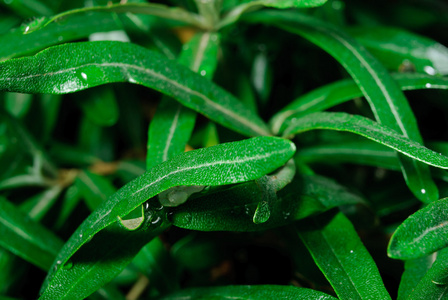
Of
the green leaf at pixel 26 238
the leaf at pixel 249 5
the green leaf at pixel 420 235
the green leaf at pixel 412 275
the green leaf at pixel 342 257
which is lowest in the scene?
the green leaf at pixel 26 238

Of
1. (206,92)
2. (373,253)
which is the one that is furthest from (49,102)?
(373,253)

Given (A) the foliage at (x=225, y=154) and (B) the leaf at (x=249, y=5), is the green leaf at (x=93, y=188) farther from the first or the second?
(B) the leaf at (x=249, y=5)

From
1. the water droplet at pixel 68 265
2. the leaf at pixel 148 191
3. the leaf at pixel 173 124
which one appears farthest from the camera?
the leaf at pixel 173 124

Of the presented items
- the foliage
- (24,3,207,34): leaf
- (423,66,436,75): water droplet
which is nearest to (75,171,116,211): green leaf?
the foliage

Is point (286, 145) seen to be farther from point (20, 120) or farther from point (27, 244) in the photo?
point (20, 120)

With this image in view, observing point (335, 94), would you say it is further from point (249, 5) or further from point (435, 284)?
point (435, 284)

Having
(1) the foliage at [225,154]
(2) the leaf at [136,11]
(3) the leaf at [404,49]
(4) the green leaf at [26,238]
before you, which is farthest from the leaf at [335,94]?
(4) the green leaf at [26,238]
